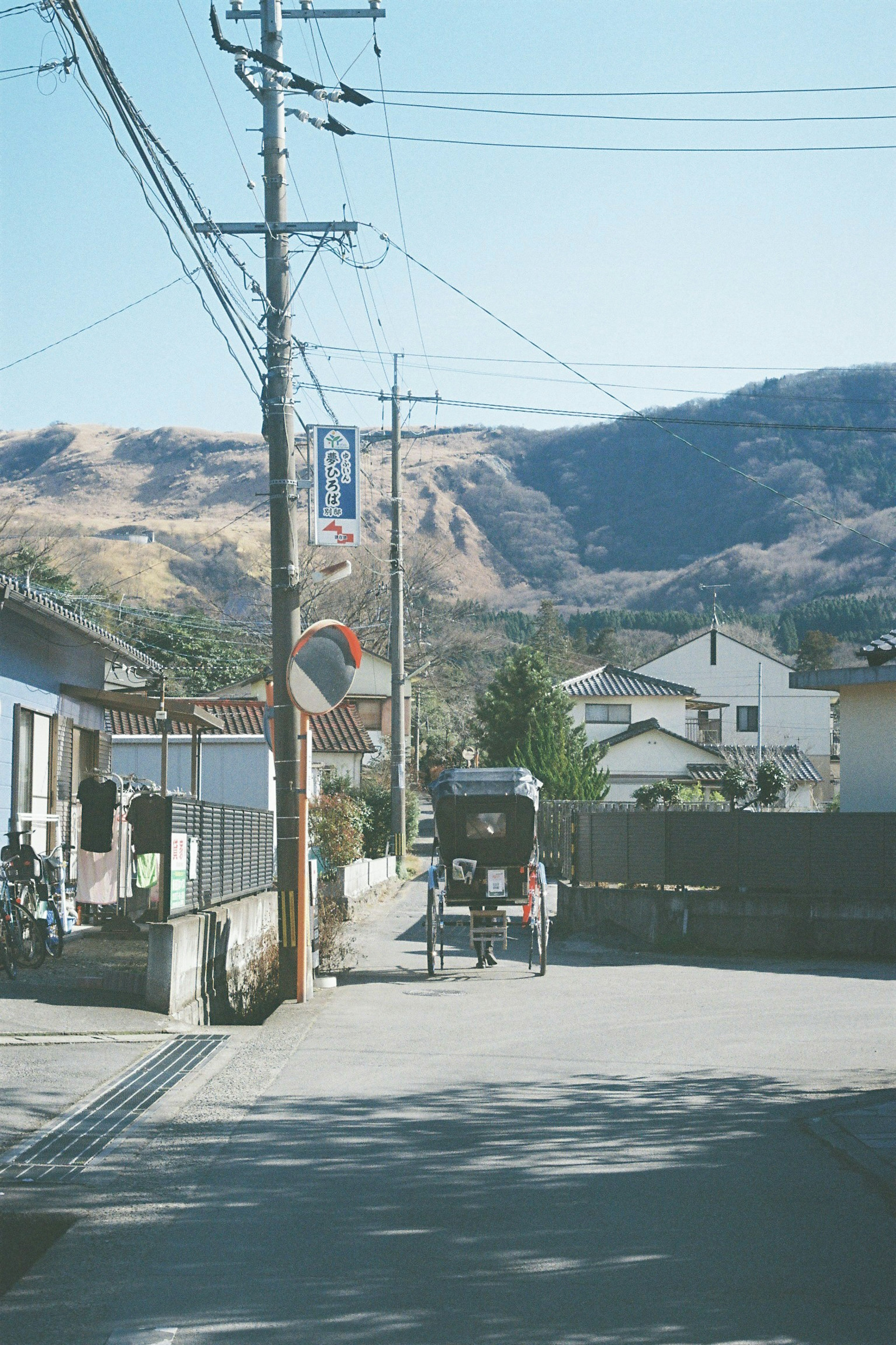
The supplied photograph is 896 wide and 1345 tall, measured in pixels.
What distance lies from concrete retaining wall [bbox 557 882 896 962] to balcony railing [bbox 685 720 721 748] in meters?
52.5

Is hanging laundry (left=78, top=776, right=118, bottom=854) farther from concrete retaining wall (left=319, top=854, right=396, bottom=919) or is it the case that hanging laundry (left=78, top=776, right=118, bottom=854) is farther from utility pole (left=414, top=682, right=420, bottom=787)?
utility pole (left=414, top=682, right=420, bottom=787)

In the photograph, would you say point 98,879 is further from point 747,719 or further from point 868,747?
point 747,719

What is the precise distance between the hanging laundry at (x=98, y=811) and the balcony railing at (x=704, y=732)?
2329 inches

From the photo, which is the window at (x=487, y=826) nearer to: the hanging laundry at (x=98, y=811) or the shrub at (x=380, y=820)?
the hanging laundry at (x=98, y=811)

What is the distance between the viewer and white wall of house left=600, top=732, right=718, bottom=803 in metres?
58.9

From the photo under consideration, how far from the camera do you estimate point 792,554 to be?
602 ft

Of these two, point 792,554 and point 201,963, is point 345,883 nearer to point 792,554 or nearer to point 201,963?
point 201,963

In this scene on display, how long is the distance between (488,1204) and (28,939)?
7659 mm

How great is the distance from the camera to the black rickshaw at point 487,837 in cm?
1684

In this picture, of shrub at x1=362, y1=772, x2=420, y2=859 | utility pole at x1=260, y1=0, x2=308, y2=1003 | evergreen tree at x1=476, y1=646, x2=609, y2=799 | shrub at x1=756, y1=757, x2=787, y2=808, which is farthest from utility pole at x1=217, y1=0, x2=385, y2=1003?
evergreen tree at x1=476, y1=646, x2=609, y2=799

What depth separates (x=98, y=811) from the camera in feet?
47.2

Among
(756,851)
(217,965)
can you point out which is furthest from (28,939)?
(756,851)

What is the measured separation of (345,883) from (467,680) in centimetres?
6602

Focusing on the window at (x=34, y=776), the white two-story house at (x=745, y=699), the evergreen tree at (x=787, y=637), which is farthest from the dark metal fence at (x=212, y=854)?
the evergreen tree at (x=787, y=637)
